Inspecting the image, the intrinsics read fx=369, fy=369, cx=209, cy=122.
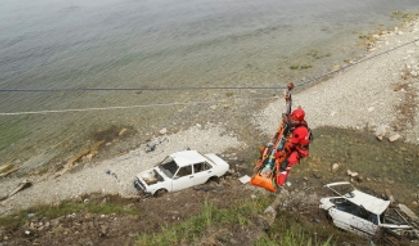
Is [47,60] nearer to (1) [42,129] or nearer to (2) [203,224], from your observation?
(1) [42,129]

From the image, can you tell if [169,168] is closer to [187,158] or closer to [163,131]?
[187,158]

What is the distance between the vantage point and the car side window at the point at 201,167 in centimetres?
1770

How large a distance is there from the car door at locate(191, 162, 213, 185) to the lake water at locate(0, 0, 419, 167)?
1088 centimetres

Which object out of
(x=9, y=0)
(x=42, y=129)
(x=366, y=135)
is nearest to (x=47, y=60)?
(x=42, y=129)

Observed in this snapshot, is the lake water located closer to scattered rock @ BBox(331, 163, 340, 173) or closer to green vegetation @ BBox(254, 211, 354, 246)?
scattered rock @ BBox(331, 163, 340, 173)

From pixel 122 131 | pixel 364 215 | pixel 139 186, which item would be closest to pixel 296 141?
pixel 364 215

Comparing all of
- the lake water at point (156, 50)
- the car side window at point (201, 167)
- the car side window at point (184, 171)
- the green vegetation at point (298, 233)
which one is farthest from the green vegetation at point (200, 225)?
the lake water at point (156, 50)

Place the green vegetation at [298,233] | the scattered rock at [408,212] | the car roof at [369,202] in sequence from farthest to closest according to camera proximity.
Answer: the scattered rock at [408,212] → the car roof at [369,202] → the green vegetation at [298,233]

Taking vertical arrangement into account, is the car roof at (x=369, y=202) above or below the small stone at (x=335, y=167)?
above

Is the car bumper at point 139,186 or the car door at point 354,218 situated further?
the car bumper at point 139,186

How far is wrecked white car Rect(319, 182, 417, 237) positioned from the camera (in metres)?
13.1

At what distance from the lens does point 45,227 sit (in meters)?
14.6

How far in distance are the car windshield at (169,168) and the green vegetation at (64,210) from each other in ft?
8.02

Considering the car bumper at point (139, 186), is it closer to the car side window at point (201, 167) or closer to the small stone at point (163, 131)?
the car side window at point (201, 167)
